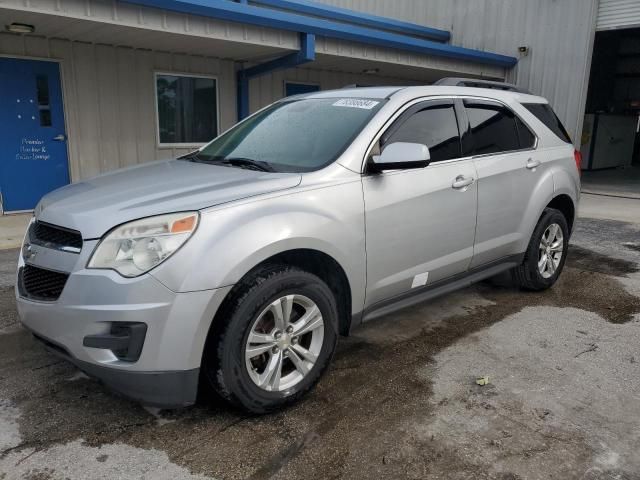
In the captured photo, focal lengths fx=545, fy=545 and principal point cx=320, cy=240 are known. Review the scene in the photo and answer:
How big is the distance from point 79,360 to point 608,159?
22.1 metres

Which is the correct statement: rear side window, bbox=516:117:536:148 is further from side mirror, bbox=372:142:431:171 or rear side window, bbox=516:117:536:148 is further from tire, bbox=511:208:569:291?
side mirror, bbox=372:142:431:171

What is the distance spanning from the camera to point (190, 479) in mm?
2354

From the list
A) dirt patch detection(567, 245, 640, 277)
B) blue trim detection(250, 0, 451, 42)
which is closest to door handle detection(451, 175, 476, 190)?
dirt patch detection(567, 245, 640, 277)

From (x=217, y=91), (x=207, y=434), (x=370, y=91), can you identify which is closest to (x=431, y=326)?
(x=370, y=91)

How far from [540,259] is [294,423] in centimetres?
305

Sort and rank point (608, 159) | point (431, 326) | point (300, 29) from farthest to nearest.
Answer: point (608, 159) → point (300, 29) → point (431, 326)

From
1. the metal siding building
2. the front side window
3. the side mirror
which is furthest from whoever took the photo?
the front side window

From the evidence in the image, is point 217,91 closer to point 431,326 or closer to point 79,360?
point 431,326

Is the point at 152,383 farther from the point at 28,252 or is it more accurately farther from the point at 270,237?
the point at 28,252

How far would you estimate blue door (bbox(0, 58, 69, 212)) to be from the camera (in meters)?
8.05

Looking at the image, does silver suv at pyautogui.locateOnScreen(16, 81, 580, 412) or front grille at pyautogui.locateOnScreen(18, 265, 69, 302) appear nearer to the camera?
silver suv at pyautogui.locateOnScreen(16, 81, 580, 412)

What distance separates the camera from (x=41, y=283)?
2709 millimetres

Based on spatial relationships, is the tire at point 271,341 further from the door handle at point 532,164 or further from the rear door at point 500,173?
the door handle at point 532,164

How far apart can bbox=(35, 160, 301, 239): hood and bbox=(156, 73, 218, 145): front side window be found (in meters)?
6.83
